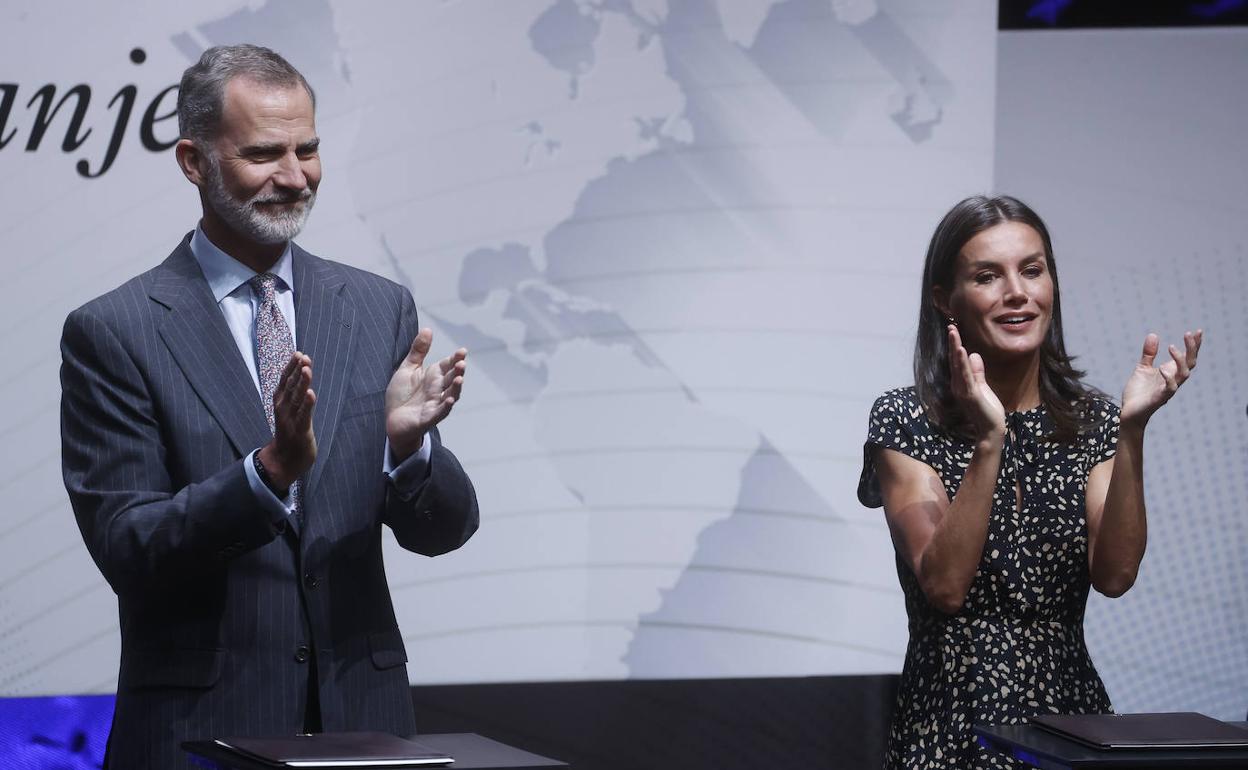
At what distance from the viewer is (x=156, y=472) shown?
7.29 ft

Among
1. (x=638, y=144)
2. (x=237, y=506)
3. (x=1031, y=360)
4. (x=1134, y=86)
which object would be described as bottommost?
(x=237, y=506)

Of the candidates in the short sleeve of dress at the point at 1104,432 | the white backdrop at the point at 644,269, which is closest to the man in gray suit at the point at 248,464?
the short sleeve of dress at the point at 1104,432

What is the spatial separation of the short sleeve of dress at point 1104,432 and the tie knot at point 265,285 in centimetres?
138

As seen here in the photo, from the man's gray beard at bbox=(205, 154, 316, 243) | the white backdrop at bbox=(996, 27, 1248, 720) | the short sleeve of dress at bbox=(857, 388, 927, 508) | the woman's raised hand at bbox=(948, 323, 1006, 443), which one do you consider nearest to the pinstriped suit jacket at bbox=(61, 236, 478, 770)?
the man's gray beard at bbox=(205, 154, 316, 243)

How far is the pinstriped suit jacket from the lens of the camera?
219 centimetres

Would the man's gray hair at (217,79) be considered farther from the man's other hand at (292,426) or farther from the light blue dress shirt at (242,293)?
the man's other hand at (292,426)

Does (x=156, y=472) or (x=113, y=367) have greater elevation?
(x=113, y=367)

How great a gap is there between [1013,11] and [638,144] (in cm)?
117

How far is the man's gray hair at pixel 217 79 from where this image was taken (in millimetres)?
2422

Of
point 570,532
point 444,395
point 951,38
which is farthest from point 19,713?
point 951,38

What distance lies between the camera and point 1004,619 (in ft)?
7.83

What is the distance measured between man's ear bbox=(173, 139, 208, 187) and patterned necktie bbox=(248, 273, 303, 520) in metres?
0.20

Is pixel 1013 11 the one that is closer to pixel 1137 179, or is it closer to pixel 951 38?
pixel 951 38

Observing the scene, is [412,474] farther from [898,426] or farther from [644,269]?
[644,269]
